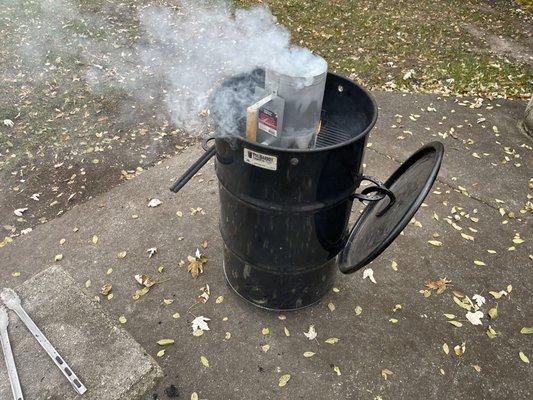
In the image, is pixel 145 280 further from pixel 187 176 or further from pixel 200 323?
pixel 187 176

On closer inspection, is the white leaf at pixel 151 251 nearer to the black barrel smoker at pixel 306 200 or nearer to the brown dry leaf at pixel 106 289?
the brown dry leaf at pixel 106 289

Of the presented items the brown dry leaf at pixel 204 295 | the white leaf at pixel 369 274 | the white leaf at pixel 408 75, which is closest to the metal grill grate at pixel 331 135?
the white leaf at pixel 369 274

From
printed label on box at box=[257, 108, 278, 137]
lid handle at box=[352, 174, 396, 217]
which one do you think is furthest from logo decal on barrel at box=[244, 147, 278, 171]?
lid handle at box=[352, 174, 396, 217]

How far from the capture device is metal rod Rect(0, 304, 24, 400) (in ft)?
7.83

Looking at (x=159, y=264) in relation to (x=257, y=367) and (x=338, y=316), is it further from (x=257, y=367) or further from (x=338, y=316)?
(x=338, y=316)

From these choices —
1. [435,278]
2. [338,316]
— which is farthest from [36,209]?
[435,278]

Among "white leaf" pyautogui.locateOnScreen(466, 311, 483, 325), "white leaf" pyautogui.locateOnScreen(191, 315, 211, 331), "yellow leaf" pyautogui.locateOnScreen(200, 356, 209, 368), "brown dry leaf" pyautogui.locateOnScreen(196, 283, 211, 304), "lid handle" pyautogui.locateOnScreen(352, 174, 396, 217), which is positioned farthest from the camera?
"brown dry leaf" pyautogui.locateOnScreen(196, 283, 211, 304)

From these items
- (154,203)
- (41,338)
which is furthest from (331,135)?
(41,338)

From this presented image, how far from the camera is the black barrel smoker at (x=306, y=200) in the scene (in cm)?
256

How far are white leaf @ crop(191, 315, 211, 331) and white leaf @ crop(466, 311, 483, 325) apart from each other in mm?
2378

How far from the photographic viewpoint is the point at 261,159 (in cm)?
252

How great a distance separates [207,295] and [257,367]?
845mm

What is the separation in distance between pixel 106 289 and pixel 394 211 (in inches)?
108

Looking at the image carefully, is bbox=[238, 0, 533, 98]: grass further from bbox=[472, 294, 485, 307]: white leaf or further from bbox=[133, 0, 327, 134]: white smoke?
bbox=[472, 294, 485, 307]: white leaf
